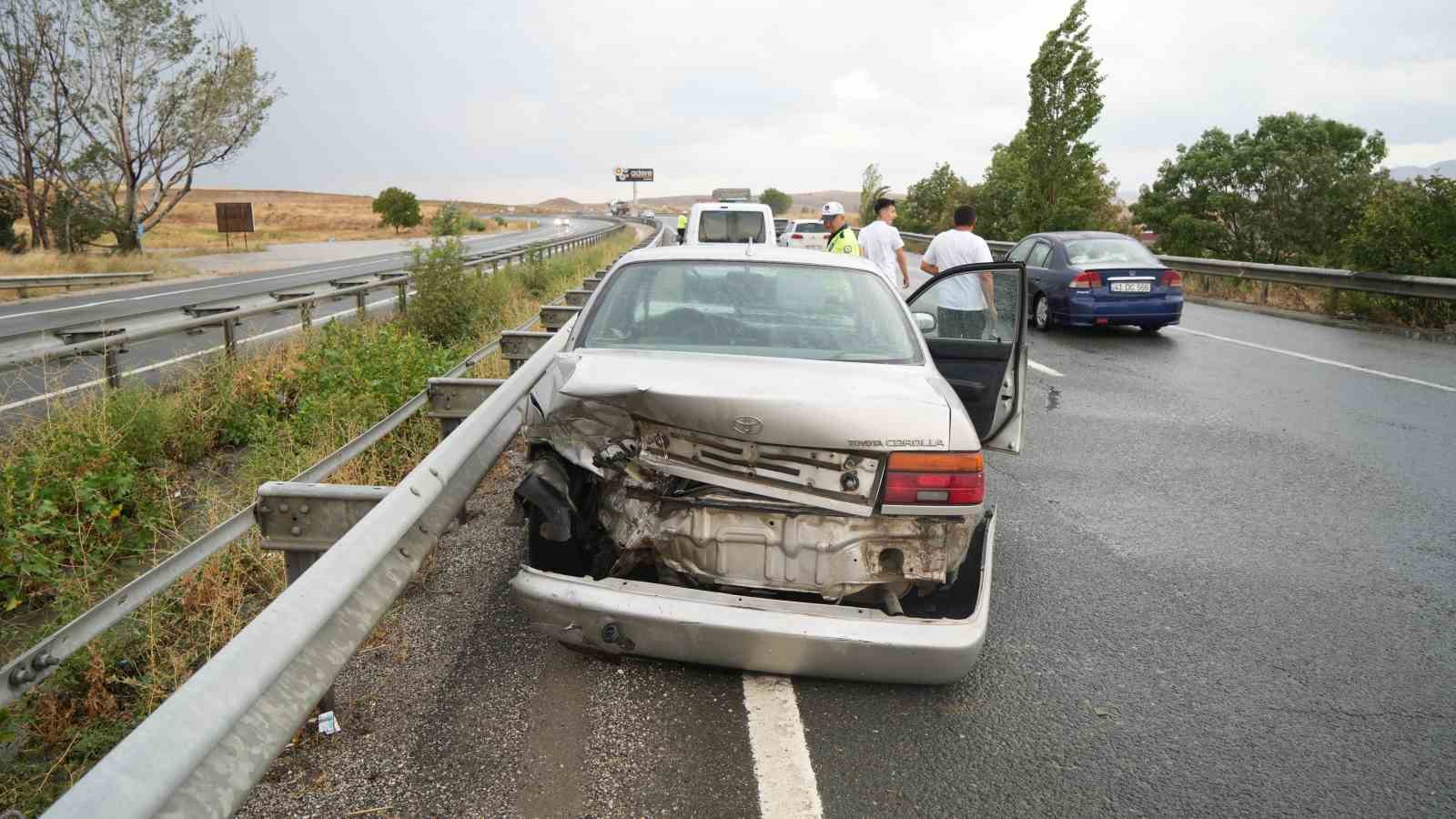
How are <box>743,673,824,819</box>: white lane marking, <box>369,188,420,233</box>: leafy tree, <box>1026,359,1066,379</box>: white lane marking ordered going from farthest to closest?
1. <box>369,188,420,233</box>: leafy tree
2. <box>1026,359,1066,379</box>: white lane marking
3. <box>743,673,824,819</box>: white lane marking

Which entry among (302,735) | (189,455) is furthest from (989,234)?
(302,735)

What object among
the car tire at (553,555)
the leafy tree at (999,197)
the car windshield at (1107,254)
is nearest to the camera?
the car tire at (553,555)

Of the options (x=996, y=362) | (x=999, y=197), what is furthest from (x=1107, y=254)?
(x=999, y=197)

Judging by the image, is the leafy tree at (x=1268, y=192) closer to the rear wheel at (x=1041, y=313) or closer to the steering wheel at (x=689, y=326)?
the rear wheel at (x=1041, y=313)

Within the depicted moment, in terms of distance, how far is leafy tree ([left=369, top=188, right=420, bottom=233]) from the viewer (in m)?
75.2

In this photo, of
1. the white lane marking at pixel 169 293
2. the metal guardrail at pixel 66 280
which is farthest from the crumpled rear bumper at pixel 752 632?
the metal guardrail at pixel 66 280

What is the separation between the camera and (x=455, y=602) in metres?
3.98

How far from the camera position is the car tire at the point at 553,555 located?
3.52m

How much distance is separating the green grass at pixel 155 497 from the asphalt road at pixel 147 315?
0.19 metres

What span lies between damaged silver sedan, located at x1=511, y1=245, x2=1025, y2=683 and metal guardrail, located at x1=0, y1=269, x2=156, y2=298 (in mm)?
22128

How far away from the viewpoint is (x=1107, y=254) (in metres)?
13.6

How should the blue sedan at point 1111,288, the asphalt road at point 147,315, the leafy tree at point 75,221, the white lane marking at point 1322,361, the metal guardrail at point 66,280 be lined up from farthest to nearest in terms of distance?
the leafy tree at point 75,221 → the metal guardrail at point 66,280 → the blue sedan at point 1111,288 → the white lane marking at point 1322,361 → the asphalt road at point 147,315

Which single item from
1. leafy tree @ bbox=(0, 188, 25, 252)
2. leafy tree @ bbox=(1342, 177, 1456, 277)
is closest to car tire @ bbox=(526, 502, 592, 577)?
leafy tree @ bbox=(1342, 177, 1456, 277)

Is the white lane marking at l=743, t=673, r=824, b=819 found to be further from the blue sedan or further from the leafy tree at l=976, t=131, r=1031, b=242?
the leafy tree at l=976, t=131, r=1031, b=242
